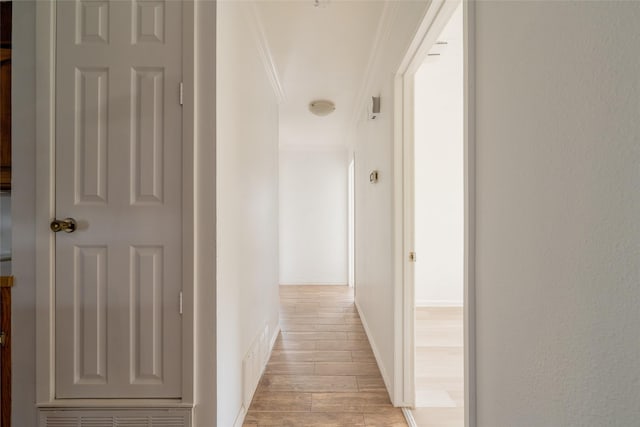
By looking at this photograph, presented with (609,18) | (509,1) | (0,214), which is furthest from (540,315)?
(0,214)

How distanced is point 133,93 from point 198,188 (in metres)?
0.52

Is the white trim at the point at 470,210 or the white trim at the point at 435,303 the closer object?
the white trim at the point at 470,210

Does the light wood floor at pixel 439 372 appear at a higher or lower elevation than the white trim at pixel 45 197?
lower

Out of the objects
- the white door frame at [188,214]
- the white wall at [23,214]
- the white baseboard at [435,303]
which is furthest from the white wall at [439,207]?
the white wall at [23,214]

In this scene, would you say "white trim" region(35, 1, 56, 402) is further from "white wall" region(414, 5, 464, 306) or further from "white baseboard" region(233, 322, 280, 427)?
"white wall" region(414, 5, 464, 306)

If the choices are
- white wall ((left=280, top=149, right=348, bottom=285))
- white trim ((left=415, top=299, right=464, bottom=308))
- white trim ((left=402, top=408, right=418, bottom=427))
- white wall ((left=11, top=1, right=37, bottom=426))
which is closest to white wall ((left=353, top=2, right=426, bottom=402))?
white trim ((left=402, top=408, right=418, bottom=427))

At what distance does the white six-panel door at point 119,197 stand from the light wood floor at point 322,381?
2.58 feet

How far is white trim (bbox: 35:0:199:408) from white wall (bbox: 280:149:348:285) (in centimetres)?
401

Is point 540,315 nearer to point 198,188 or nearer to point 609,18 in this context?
point 609,18

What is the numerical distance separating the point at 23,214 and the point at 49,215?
123 mm

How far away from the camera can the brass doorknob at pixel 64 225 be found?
1.28 m

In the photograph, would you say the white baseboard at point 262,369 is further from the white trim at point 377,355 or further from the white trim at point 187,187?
the white trim at point 377,355

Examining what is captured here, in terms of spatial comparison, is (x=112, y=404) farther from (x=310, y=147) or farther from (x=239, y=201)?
(x=310, y=147)

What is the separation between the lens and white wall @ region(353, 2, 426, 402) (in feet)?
5.66
